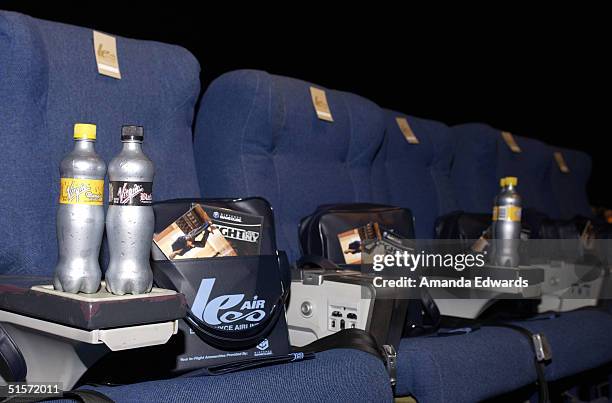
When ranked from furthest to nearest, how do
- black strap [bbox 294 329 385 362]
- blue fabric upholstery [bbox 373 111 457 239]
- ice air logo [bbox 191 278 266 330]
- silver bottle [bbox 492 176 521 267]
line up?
blue fabric upholstery [bbox 373 111 457 239]
silver bottle [bbox 492 176 521 267]
black strap [bbox 294 329 385 362]
ice air logo [bbox 191 278 266 330]

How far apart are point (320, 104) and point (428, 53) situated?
78.1 inches

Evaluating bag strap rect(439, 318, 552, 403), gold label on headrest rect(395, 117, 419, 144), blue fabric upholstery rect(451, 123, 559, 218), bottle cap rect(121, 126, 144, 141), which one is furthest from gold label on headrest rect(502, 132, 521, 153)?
bottle cap rect(121, 126, 144, 141)

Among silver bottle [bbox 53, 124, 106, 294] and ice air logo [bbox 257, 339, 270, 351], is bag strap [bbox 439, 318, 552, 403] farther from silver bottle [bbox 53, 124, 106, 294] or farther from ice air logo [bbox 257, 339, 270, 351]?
silver bottle [bbox 53, 124, 106, 294]

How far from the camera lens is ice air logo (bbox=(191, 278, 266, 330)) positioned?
4.97 ft

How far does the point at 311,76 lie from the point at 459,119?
1.43 m

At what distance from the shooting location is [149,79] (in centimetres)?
199

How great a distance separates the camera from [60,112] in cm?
177

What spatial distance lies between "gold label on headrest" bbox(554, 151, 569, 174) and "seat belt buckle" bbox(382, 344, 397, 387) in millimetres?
3116

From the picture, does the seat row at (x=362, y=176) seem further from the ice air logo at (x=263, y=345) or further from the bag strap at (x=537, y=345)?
the ice air logo at (x=263, y=345)

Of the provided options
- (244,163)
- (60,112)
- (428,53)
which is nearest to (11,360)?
(60,112)

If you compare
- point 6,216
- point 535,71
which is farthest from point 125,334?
point 535,71

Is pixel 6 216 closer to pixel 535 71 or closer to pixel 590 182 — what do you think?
pixel 535 71

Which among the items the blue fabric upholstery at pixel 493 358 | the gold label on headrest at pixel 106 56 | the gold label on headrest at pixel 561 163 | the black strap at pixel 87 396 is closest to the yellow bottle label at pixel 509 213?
the blue fabric upholstery at pixel 493 358

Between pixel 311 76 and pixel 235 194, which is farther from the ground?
pixel 311 76
